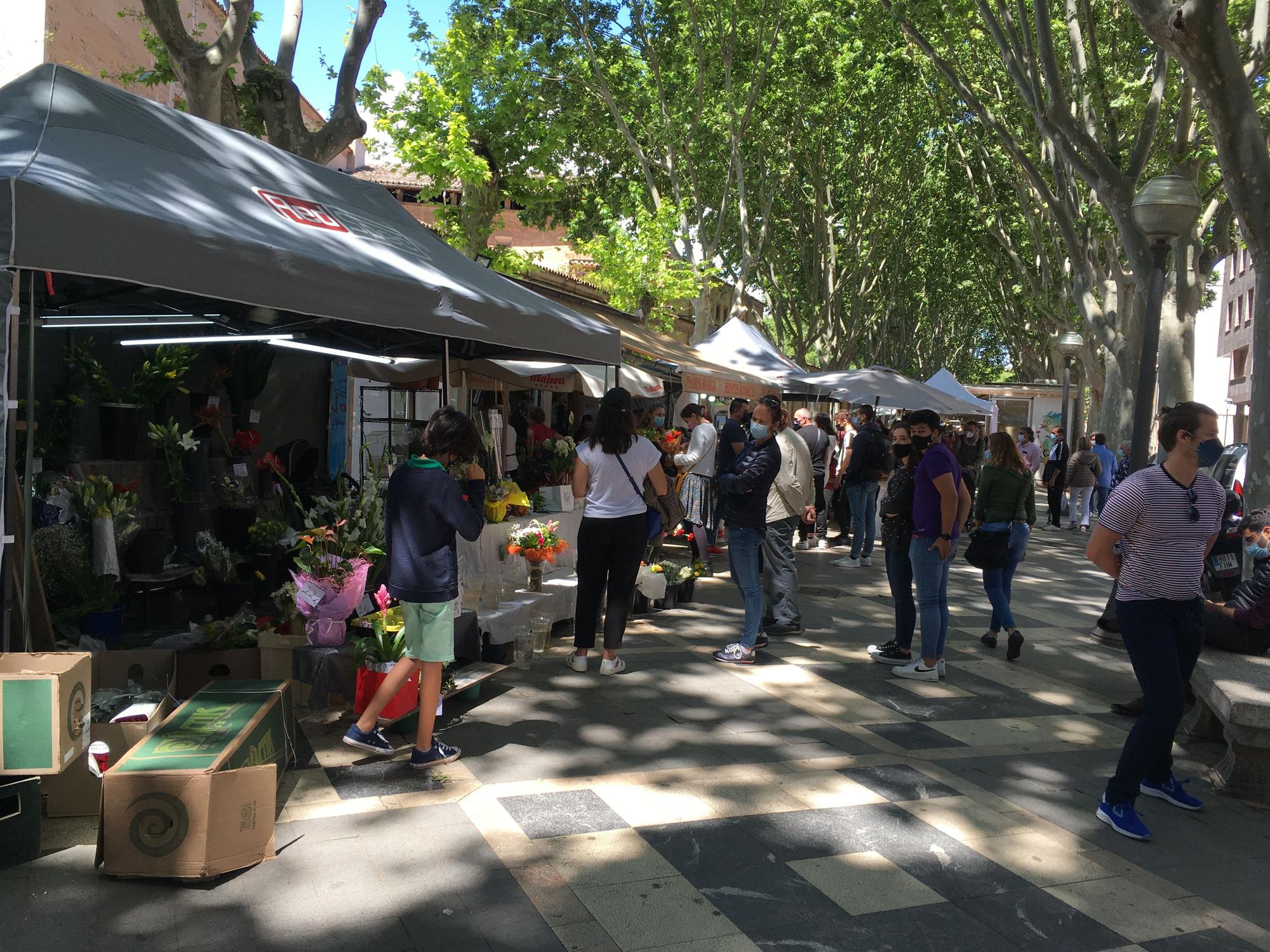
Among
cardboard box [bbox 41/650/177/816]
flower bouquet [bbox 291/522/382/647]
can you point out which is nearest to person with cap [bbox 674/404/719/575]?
flower bouquet [bbox 291/522/382/647]

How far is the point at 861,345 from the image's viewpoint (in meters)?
44.5

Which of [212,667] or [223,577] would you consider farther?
[223,577]

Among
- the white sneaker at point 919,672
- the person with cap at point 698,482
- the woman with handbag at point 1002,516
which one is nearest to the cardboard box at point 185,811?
the white sneaker at point 919,672

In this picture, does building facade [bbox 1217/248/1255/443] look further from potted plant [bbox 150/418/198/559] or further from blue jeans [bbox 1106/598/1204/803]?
potted plant [bbox 150/418/198/559]

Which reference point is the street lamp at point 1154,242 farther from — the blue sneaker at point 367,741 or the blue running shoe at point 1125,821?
the blue sneaker at point 367,741

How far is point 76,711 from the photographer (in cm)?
373

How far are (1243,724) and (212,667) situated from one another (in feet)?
16.5

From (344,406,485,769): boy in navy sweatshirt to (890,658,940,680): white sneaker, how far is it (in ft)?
11.5

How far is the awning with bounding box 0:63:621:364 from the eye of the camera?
12.5ft

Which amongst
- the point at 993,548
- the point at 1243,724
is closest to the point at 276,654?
the point at 1243,724

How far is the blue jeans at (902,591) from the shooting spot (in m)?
7.07

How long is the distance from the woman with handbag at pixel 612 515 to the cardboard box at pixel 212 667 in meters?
1.94

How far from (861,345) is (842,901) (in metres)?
42.3

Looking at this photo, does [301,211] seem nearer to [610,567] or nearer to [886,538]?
[610,567]
